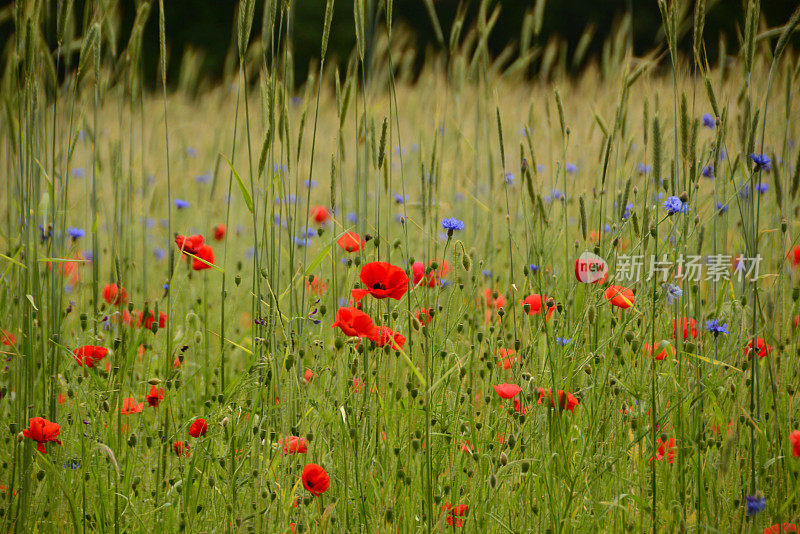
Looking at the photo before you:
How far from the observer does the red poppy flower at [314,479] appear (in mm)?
842

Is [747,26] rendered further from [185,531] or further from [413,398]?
[185,531]

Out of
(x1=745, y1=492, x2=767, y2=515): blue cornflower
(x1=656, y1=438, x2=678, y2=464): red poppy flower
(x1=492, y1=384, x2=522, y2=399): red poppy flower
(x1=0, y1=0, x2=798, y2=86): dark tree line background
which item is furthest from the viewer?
(x1=0, y1=0, x2=798, y2=86): dark tree line background

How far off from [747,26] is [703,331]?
1.79ft

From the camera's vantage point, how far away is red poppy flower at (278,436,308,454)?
90 cm

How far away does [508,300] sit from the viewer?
1.42 metres

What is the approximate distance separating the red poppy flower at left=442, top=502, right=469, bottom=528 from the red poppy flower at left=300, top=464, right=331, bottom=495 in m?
0.17

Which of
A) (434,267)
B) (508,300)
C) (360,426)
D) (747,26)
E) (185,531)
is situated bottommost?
(185,531)

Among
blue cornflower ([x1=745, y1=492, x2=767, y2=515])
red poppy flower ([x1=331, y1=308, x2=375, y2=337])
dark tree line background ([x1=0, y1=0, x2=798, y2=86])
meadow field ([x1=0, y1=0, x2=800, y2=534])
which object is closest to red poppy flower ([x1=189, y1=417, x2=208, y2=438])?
meadow field ([x1=0, y1=0, x2=800, y2=534])

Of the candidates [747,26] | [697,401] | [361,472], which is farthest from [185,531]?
[747,26]

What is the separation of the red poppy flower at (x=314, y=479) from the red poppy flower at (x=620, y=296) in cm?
48

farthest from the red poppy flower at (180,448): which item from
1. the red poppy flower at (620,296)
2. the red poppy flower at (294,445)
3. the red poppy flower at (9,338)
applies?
the red poppy flower at (620,296)

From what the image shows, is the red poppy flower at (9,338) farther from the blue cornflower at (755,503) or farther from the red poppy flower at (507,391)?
the blue cornflower at (755,503)

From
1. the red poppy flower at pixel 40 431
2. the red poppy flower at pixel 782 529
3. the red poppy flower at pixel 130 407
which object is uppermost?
the red poppy flower at pixel 40 431

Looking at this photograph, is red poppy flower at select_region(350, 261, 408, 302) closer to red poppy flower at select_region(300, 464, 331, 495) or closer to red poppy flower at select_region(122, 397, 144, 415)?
red poppy flower at select_region(300, 464, 331, 495)
